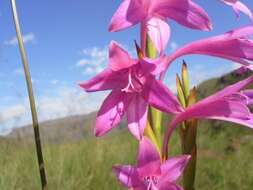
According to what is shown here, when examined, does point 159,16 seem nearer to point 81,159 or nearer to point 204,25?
point 204,25

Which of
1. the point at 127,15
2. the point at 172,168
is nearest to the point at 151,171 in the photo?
the point at 172,168

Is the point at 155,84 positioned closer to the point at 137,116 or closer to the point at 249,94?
the point at 137,116

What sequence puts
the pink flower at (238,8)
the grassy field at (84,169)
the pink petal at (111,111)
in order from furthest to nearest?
1. the grassy field at (84,169)
2. the pink flower at (238,8)
3. the pink petal at (111,111)

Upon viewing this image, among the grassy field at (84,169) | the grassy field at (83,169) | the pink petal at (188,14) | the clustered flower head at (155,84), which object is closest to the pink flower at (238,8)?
the clustered flower head at (155,84)

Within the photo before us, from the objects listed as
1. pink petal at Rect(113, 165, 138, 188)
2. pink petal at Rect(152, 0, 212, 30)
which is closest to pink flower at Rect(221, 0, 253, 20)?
pink petal at Rect(152, 0, 212, 30)

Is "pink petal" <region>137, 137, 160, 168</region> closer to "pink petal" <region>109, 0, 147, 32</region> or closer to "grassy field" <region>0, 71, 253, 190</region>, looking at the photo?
"pink petal" <region>109, 0, 147, 32</region>

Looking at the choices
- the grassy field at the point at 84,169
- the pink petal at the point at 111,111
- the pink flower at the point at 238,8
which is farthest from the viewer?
the grassy field at the point at 84,169

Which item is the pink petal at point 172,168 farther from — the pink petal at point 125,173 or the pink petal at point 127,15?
the pink petal at point 127,15

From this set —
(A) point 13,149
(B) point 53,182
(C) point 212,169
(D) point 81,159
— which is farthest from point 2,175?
(C) point 212,169
